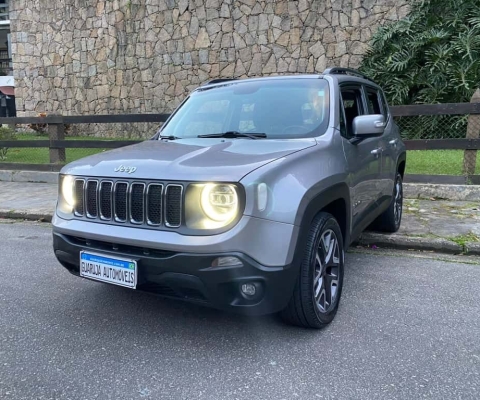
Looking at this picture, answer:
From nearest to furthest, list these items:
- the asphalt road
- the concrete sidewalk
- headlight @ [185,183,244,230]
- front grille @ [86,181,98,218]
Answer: the asphalt road
headlight @ [185,183,244,230]
front grille @ [86,181,98,218]
the concrete sidewalk

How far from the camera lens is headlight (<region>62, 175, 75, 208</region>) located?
3154mm

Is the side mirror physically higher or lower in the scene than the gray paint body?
higher

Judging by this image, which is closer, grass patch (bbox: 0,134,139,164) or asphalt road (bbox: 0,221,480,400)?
asphalt road (bbox: 0,221,480,400)

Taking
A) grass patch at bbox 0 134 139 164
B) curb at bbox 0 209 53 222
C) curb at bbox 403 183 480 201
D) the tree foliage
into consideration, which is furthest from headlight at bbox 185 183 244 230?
the tree foliage

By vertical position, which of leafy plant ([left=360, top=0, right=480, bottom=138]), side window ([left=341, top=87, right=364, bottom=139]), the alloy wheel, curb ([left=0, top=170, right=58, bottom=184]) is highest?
leafy plant ([left=360, top=0, right=480, bottom=138])

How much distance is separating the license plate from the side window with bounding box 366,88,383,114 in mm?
2940

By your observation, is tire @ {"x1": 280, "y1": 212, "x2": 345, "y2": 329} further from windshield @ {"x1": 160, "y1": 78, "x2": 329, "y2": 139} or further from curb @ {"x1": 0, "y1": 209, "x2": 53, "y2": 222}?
curb @ {"x1": 0, "y1": 209, "x2": 53, "y2": 222}

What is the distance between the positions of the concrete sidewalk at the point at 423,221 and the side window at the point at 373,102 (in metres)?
1.41

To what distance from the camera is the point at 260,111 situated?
3.73 meters

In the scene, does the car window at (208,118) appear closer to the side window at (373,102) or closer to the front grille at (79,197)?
the front grille at (79,197)

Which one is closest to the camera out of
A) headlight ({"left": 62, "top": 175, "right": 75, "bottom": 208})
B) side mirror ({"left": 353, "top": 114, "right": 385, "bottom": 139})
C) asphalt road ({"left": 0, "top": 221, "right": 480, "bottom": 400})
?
asphalt road ({"left": 0, "top": 221, "right": 480, "bottom": 400})

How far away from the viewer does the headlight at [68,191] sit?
3.15m

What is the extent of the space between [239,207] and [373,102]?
9.53 feet

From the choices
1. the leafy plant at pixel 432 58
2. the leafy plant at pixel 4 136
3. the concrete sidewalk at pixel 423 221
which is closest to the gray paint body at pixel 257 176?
the concrete sidewalk at pixel 423 221
